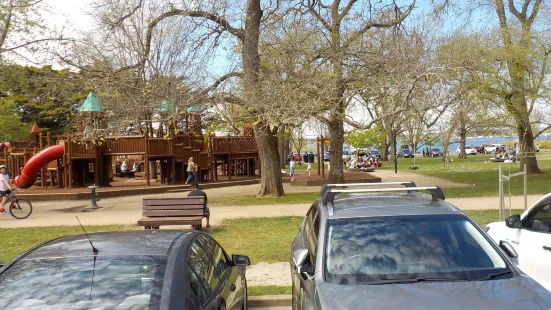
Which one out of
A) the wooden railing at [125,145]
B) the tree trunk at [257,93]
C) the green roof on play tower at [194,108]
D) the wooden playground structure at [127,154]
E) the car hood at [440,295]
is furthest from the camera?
the wooden railing at [125,145]

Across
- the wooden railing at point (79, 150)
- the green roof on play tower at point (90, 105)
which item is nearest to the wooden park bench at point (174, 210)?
the wooden railing at point (79, 150)

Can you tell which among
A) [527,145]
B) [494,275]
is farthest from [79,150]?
[494,275]

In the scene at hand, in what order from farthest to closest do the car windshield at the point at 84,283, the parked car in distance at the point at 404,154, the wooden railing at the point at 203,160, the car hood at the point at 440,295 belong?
the parked car in distance at the point at 404,154, the wooden railing at the point at 203,160, the car hood at the point at 440,295, the car windshield at the point at 84,283

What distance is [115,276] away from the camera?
3699 millimetres

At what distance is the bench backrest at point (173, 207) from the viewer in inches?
474

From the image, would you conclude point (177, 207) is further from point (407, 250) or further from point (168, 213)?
point (407, 250)

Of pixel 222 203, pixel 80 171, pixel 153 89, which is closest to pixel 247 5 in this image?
pixel 153 89

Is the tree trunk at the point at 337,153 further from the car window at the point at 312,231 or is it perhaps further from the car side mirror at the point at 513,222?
the car window at the point at 312,231

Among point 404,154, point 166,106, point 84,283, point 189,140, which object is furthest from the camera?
point 404,154

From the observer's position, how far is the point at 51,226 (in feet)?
47.8

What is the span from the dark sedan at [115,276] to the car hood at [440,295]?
0.96 metres

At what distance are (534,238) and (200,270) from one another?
3.65 meters

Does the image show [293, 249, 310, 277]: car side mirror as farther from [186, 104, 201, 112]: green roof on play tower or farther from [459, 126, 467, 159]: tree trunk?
[459, 126, 467, 159]: tree trunk

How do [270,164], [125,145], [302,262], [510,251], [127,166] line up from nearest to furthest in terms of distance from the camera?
[302,262] → [510,251] → [270,164] → [125,145] → [127,166]
